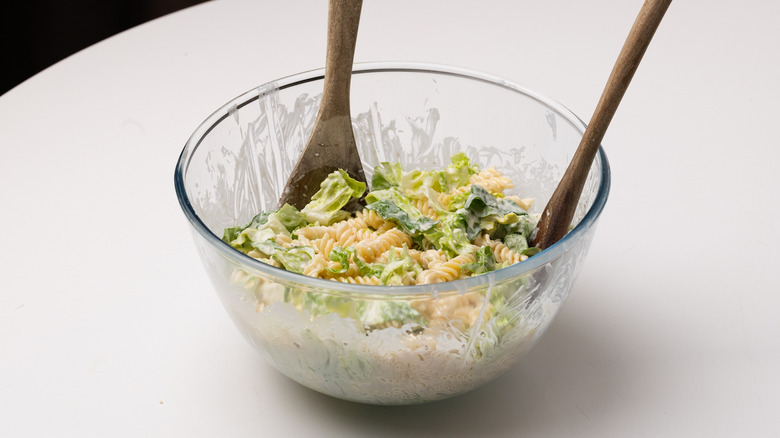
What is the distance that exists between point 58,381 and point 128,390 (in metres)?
0.11

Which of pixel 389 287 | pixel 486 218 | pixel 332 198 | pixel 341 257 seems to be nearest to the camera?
pixel 389 287

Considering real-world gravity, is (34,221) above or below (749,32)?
below

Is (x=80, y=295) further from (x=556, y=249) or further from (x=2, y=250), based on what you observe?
(x=556, y=249)

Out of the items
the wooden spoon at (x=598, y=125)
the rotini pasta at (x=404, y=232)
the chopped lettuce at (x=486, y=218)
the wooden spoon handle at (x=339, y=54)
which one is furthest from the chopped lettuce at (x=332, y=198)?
the wooden spoon at (x=598, y=125)

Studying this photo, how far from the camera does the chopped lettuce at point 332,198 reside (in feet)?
4.87

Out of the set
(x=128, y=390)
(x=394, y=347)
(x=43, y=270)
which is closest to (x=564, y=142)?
(x=394, y=347)

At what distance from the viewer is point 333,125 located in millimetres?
1532

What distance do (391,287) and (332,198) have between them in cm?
48

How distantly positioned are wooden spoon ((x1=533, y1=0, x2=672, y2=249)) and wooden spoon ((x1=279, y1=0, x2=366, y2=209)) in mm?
383

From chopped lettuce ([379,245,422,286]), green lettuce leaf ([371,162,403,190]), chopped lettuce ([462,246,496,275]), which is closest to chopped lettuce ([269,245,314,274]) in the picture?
chopped lettuce ([379,245,422,286])

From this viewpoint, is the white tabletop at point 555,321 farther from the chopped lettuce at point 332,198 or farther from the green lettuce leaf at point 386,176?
the green lettuce leaf at point 386,176

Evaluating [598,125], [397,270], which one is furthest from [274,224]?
[598,125]

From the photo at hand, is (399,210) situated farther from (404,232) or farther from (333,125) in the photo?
(333,125)

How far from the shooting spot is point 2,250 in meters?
1.61
